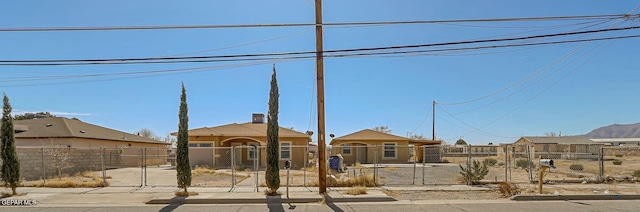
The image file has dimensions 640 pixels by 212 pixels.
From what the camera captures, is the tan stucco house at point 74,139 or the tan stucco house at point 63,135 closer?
the tan stucco house at point 74,139

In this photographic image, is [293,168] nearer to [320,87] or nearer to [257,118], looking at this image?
[257,118]

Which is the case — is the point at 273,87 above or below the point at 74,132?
above

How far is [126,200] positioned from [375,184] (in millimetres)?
8779

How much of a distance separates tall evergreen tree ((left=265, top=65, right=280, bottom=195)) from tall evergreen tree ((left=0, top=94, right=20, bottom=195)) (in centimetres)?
866

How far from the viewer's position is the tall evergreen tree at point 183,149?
1352 cm

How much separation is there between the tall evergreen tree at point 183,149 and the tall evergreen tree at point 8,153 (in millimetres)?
5649

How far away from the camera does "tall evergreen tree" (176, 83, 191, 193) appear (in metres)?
13.5

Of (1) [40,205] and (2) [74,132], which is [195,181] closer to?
(1) [40,205]

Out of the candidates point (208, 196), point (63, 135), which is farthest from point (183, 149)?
point (63, 135)

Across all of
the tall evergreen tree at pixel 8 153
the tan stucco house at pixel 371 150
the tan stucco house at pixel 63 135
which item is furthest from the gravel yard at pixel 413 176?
the tan stucco house at pixel 63 135

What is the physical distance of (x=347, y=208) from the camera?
1134cm

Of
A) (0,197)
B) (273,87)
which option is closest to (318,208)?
(273,87)

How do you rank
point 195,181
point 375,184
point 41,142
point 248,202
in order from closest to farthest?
point 248,202 → point 375,184 → point 195,181 → point 41,142

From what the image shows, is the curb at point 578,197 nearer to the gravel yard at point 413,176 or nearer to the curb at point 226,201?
the gravel yard at point 413,176
